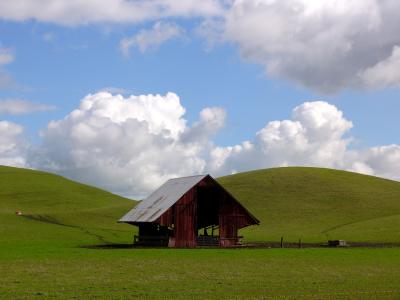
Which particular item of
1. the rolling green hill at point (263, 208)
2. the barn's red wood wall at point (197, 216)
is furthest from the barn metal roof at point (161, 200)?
the rolling green hill at point (263, 208)

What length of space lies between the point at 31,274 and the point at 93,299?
8847 mm

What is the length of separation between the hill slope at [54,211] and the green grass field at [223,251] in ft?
0.59

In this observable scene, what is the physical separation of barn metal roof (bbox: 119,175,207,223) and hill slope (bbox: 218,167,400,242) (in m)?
14.0

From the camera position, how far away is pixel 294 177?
394ft

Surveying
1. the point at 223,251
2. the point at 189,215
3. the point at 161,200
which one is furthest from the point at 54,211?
the point at 223,251

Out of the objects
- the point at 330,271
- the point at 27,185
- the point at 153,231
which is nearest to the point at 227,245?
the point at 153,231

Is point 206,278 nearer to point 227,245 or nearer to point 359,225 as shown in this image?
point 227,245

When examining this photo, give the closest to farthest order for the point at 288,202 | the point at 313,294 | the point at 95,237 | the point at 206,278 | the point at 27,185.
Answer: the point at 313,294
the point at 206,278
the point at 95,237
the point at 288,202
the point at 27,185

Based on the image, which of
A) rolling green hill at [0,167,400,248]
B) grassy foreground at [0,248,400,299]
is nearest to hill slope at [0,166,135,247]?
rolling green hill at [0,167,400,248]

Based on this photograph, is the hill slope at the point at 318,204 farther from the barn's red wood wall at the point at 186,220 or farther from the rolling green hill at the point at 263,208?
the barn's red wood wall at the point at 186,220

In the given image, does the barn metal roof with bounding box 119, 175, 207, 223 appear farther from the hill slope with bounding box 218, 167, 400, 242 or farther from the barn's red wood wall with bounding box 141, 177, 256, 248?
the hill slope with bounding box 218, 167, 400, 242

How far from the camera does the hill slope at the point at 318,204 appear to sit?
76062 millimetres

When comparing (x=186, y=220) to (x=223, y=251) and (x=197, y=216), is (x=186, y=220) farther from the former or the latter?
(x=223, y=251)

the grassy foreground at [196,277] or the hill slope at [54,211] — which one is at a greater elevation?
the hill slope at [54,211]
